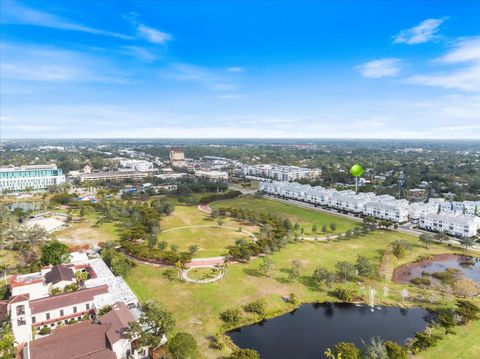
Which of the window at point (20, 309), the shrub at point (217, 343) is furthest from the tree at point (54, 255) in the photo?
the shrub at point (217, 343)

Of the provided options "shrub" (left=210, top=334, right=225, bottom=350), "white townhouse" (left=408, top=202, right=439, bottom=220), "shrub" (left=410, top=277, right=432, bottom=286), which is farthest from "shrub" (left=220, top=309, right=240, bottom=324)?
"white townhouse" (left=408, top=202, right=439, bottom=220)

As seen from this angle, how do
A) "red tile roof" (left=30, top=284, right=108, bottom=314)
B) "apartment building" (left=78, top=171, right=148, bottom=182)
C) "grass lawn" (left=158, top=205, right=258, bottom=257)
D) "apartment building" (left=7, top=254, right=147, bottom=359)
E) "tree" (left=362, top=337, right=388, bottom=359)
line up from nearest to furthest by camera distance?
"tree" (left=362, top=337, right=388, bottom=359)
"apartment building" (left=7, top=254, right=147, bottom=359)
"red tile roof" (left=30, top=284, right=108, bottom=314)
"grass lawn" (left=158, top=205, right=258, bottom=257)
"apartment building" (left=78, top=171, right=148, bottom=182)

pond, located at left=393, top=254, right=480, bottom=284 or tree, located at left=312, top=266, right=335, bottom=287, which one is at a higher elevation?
tree, located at left=312, top=266, right=335, bottom=287

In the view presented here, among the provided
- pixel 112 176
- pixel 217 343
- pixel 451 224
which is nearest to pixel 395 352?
pixel 217 343

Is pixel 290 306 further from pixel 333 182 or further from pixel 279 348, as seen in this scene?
pixel 333 182

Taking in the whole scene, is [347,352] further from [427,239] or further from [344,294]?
[427,239]

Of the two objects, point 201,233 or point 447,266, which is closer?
point 447,266

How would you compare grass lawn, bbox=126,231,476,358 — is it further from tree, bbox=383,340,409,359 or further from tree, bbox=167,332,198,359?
tree, bbox=383,340,409,359
